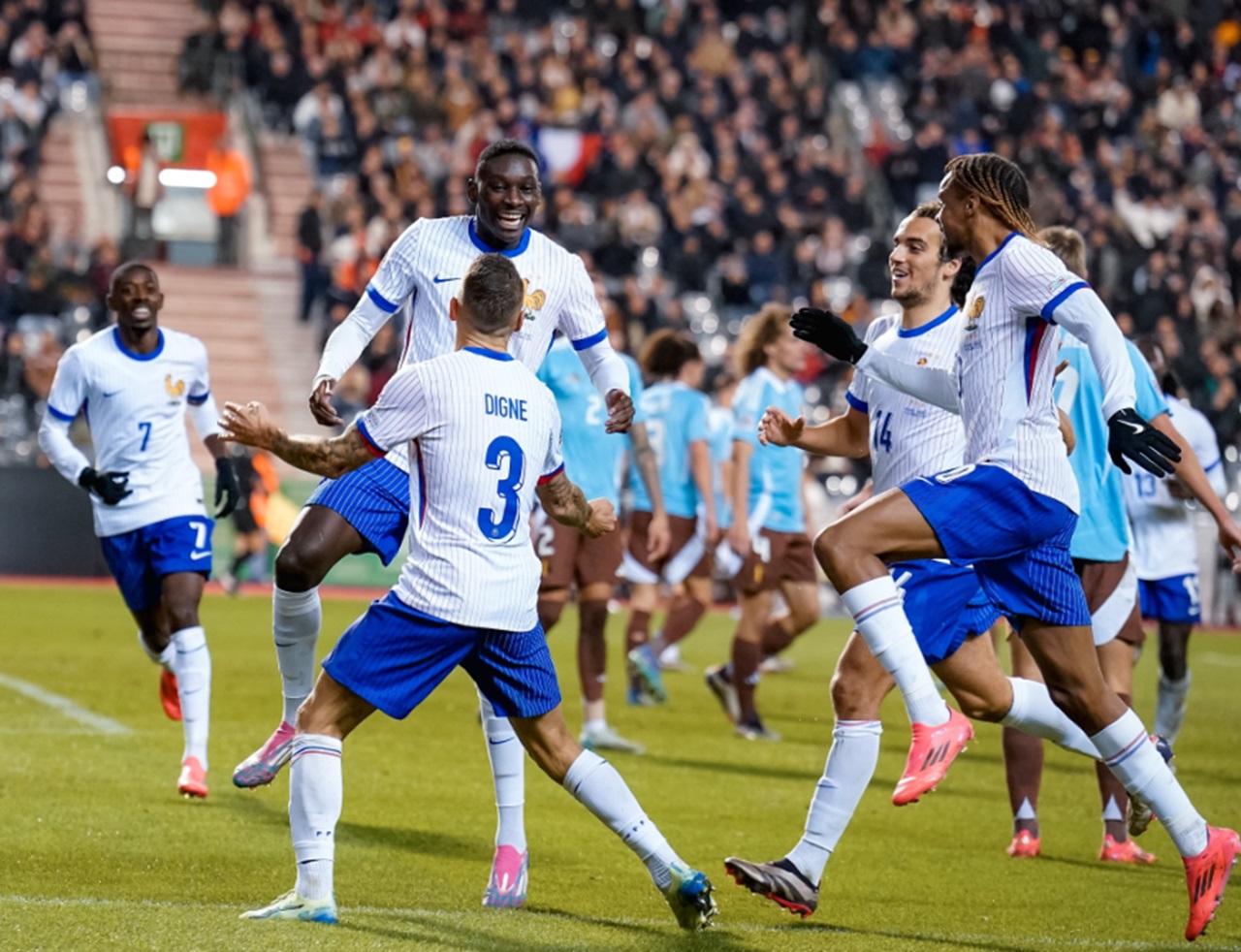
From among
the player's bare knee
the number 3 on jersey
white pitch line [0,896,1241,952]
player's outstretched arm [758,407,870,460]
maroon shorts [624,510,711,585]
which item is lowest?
maroon shorts [624,510,711,585]

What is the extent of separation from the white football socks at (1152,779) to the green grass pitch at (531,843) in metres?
0.40

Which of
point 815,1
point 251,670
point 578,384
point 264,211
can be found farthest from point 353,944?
point 815,1

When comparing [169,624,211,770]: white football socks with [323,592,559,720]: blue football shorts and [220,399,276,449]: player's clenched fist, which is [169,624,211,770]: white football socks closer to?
[323,592,559,720]: blue football shorts

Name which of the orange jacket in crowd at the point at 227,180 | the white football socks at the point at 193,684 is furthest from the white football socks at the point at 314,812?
the orange jacket in crowd at the point at 227,180

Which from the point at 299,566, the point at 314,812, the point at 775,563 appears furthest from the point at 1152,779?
the point at 775,563

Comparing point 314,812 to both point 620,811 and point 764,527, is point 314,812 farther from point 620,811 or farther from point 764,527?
point 764,527

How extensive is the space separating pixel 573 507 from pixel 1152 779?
2.09 meters

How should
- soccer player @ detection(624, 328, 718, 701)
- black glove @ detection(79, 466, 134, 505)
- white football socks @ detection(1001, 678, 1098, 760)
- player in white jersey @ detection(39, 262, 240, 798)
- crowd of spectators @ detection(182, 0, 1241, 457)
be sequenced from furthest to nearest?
crowd of spectators @ detection(182, 0, 1241, 457) → soccer player @ detection(624, 328, 718, 701) → player in white jersey @ detection(39, 262, 240, 798) → black glove @ detection(79, 466, 134, 505) → white football socks @ detection(1001, 678, 1098, 760)

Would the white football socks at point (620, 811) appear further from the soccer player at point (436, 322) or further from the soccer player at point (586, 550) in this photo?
the soccer player at point (586, 550)

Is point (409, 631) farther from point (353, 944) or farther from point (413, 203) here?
point (413, 203)

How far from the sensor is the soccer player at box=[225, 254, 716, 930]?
5.81 m

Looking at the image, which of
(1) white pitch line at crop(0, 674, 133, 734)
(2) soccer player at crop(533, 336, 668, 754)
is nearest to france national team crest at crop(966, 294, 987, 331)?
(2) soccer player at crop(533, 336, 668, 754)

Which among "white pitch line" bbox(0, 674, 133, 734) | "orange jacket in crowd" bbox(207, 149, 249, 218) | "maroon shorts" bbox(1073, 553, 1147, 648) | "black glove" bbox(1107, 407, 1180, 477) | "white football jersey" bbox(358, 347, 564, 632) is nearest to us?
"black glove" bbox(1107, 407, 1180, 477)

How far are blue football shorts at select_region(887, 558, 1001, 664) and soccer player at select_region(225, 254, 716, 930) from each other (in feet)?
4.72
